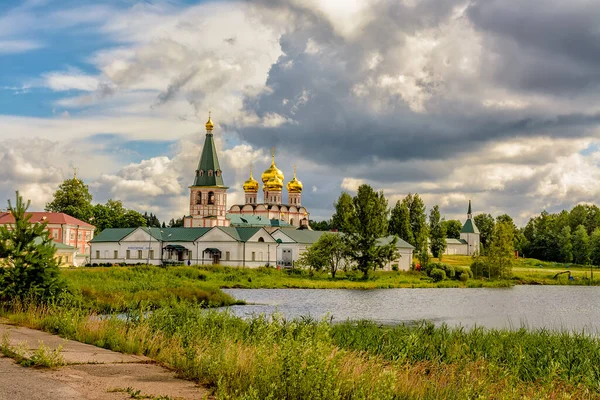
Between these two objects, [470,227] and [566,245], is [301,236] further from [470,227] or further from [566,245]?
[470,227]

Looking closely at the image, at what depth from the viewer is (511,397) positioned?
356 inches

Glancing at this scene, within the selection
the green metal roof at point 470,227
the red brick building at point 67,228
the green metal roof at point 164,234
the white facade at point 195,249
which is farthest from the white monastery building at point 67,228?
the green metal roof at point 470,227

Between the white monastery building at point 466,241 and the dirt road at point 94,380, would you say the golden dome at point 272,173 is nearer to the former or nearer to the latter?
the white monastery building at point 466,241

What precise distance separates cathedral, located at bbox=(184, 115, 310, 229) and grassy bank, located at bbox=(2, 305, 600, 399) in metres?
85.5

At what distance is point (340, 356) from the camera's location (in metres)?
8.98

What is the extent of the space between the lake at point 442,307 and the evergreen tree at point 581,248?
62634 mm

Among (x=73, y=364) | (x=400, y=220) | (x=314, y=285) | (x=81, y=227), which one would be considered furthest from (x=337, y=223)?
(x=73, y=364)

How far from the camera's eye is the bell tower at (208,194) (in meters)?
103

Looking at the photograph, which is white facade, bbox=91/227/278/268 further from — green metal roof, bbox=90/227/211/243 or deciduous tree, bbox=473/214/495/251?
deciduous tree, bbox=473/214/495/251

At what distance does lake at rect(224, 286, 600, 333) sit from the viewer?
32000 mm

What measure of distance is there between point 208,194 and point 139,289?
63619mm

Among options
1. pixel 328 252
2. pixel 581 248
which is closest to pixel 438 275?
pixel 328 252

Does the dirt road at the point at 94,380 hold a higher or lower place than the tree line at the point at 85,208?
lower

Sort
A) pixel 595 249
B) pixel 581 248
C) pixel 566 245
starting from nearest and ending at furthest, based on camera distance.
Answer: pixel 595 249
pixel 581 248
pixel 566 245
